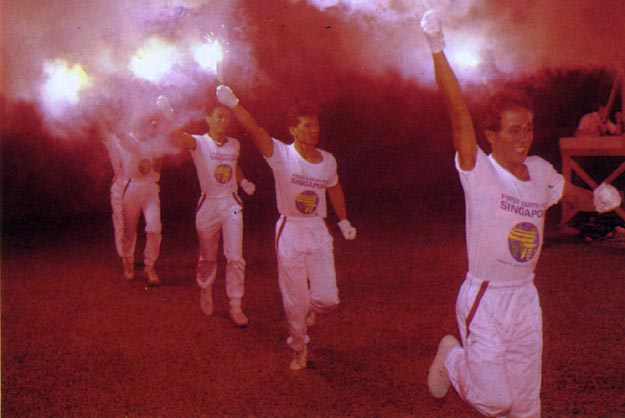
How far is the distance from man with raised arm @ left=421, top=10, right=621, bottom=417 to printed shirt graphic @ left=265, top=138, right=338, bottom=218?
208 cm

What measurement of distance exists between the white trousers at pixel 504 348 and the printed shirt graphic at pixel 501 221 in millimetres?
110

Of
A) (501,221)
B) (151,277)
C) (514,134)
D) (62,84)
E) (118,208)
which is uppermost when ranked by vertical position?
(62,84)

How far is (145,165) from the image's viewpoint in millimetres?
9180

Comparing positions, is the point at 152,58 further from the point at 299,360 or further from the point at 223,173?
the point at 299,360

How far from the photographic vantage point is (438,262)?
9.71 metres

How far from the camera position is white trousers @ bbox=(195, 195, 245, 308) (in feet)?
22.7

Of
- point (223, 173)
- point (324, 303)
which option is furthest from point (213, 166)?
point (324, 303)

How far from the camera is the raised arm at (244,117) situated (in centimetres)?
490

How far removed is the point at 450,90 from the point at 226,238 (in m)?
4.18

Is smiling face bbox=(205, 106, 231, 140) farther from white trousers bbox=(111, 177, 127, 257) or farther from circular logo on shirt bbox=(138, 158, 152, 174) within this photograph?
white trousers bbox=(111, 177, 127, 257)

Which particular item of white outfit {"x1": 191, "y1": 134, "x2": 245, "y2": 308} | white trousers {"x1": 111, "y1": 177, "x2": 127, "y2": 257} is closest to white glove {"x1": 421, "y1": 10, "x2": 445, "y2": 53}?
white outfit {"x1": 191, "y1": 134, "x2": 245, "y2": 308}

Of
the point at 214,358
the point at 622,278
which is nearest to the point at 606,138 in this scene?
the point at 622,278

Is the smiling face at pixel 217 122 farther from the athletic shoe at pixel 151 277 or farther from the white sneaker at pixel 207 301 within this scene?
the athletic shoe at pixel 151 277

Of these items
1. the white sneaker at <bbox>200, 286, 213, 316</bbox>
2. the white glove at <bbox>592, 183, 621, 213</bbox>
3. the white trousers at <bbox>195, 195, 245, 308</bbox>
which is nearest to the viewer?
the white glove at <bbox>592, 183, 621, 213</bbox>
